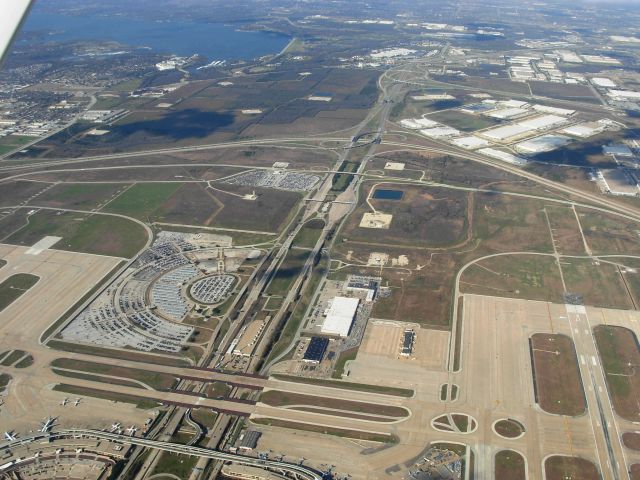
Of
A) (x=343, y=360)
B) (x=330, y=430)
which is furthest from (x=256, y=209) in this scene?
(x=330, y=430)

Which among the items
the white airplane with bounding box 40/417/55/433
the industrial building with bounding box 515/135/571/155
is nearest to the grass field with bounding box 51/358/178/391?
the white airplane with bounding box 40/417/55/433

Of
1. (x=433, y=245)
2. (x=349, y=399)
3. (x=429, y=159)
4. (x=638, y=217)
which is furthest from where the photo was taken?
(x=429, y=159)

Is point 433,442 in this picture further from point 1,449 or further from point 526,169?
point 526,169

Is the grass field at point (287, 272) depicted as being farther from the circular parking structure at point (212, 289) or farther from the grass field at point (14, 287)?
the grass field at point (14, 287)

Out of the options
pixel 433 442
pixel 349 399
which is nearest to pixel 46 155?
pixel 349 399

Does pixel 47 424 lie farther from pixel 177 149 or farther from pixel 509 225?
pixel 177 149

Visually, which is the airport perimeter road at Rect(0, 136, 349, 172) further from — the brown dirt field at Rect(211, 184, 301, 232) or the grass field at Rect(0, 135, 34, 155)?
the brown dirt field at Rect(211, 184, 301, 232)

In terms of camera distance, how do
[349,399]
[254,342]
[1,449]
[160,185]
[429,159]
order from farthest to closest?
[429,159] < [160,185] < [254,342] < [349,399] < [1,449]
